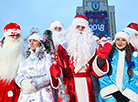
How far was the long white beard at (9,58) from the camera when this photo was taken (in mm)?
3314

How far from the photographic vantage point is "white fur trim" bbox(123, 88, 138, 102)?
9.45 ft

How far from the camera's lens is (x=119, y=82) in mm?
3004

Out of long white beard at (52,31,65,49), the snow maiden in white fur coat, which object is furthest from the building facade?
the snow maiden in white fur coat

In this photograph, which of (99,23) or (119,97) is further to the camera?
(99,23)

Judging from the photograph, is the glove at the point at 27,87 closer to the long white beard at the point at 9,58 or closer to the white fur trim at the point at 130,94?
the long white beard at the point at 9,58

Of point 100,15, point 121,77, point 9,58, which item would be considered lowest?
point 121,77

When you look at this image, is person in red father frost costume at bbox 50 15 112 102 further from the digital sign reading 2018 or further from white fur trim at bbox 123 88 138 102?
the digital sign reading 2018

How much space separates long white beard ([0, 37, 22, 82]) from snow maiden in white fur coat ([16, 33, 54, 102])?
0.55 feet

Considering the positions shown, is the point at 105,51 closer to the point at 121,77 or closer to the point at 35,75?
the point at 121,77

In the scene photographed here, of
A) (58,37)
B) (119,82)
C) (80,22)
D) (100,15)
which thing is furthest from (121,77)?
(100,15)

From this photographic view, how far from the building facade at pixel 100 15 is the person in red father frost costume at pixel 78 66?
37.8 ft

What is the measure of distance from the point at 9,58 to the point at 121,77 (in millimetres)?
2060

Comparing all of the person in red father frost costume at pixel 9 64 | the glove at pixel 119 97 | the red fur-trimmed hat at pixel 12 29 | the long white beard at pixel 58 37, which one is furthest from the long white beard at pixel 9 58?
the glove at pixel 119 97

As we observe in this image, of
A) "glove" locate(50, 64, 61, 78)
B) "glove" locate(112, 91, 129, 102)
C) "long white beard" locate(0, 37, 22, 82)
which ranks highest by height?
"long white beard" locate(0, 37, 22, 82)
